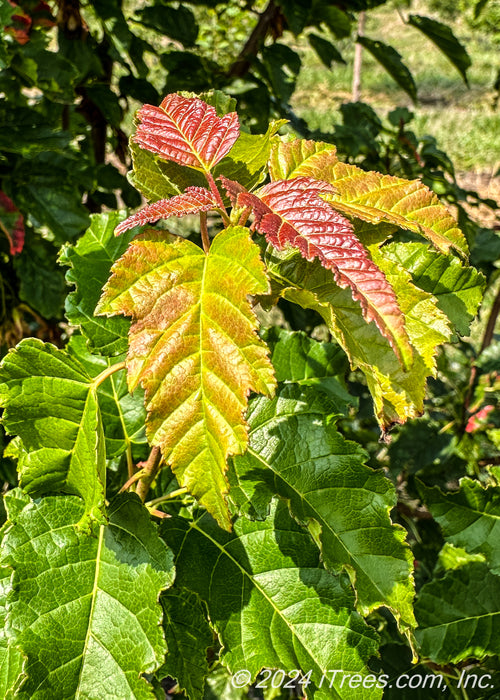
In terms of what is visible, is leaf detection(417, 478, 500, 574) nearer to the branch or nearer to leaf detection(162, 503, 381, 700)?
leaf detection(162, 503, 381, 700)

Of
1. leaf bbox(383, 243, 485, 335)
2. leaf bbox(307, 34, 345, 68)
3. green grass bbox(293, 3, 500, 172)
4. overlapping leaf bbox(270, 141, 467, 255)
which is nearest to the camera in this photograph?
overlapping leaf bbox(270, 141, 467, 255)

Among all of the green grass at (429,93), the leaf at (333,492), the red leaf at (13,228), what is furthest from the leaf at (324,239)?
the green grass at (429,93)

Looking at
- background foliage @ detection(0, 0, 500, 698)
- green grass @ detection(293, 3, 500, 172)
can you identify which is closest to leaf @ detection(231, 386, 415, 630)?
background foliage @ detection(0, 0, 500, 698)

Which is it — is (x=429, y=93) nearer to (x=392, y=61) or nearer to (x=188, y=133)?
(x=392, y=61)

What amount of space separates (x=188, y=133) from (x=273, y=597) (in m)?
0.47

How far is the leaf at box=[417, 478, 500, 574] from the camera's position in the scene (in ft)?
2.85

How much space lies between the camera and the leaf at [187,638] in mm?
746

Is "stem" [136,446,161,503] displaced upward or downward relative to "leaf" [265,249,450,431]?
downward

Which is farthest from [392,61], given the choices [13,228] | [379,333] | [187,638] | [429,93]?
[429,93]

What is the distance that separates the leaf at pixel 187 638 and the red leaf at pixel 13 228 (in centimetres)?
68

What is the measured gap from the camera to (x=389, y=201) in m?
0.61

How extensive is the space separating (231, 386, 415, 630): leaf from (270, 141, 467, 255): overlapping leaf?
0.25m

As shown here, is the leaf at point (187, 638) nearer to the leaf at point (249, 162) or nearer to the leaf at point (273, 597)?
the leaf at point (273, 597)

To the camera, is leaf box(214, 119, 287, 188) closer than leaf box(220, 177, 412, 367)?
No
